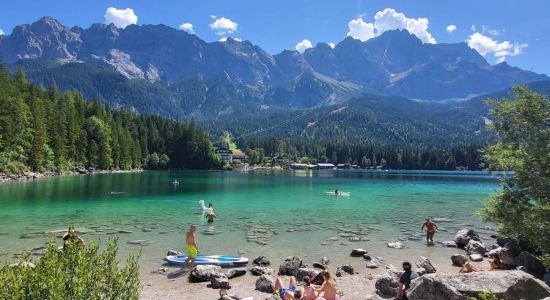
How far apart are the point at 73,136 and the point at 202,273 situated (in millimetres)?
117665

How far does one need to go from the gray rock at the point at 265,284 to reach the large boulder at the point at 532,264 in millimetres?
15479

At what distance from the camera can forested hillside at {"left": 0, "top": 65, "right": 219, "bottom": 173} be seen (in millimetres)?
95500

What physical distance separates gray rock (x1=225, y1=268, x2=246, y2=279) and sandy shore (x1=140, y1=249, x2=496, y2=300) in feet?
0.99

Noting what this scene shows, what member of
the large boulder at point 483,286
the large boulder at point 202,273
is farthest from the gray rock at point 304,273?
the large boulder at point 483,286

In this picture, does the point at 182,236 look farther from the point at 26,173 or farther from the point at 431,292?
the point at 26,173

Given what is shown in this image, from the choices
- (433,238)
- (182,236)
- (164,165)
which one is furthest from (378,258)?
(164,165)

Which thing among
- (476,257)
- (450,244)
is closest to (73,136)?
(450,244)

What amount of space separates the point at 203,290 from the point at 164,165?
173m

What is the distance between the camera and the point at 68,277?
8438 mm

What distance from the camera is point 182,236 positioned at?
35.2 metres

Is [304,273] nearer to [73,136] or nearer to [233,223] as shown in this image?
Answer: [233,223]

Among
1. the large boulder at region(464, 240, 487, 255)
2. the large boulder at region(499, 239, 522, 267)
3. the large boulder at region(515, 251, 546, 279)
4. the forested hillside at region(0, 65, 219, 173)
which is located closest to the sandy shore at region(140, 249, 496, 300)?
the large boulder at region(499, 239, 522, 267)

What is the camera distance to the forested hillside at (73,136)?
9550 centimetres

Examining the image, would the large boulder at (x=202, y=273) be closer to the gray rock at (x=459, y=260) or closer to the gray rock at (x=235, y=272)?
the gray rock at (x=235, y=272)
